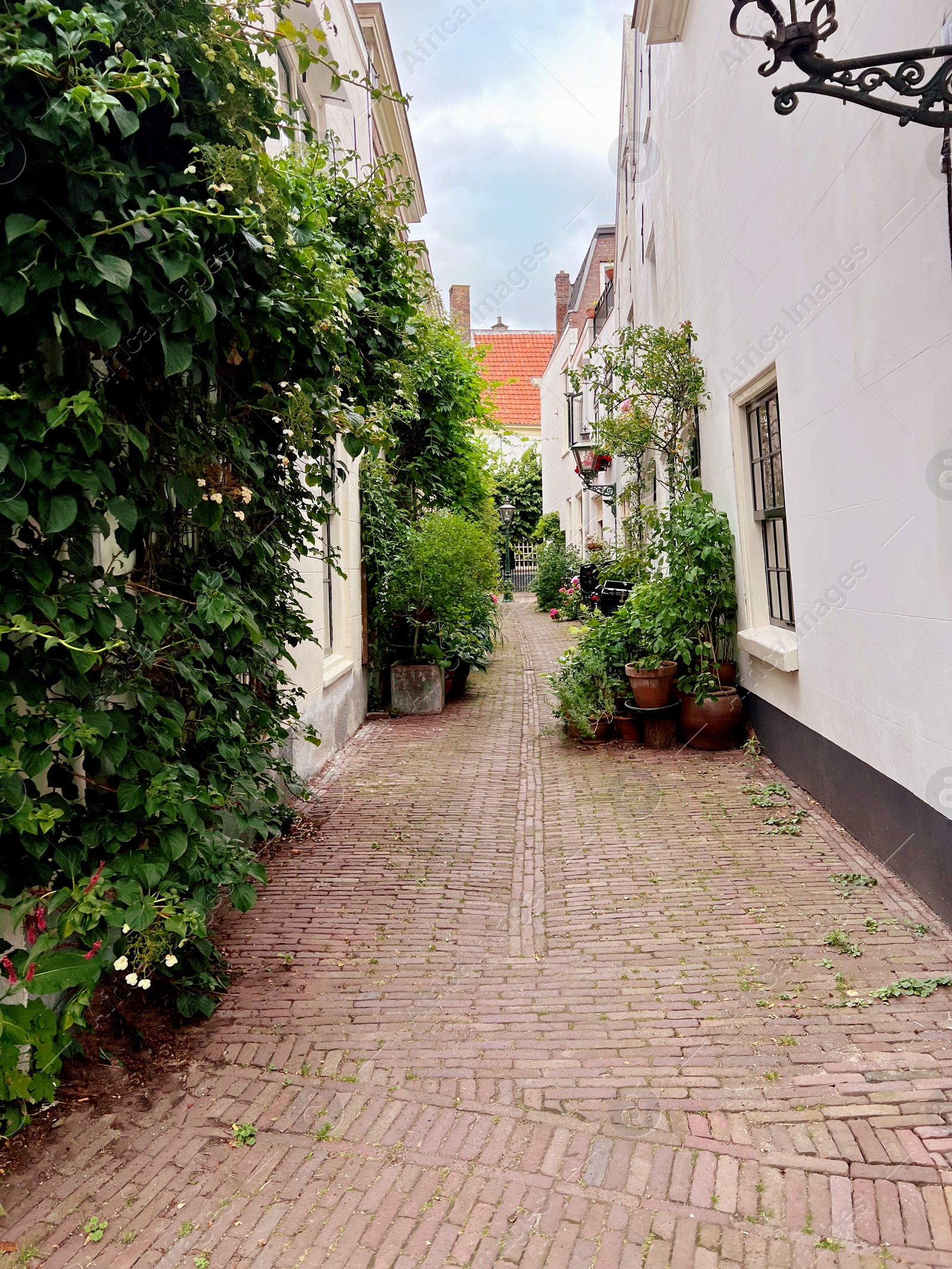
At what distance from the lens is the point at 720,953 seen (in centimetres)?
367

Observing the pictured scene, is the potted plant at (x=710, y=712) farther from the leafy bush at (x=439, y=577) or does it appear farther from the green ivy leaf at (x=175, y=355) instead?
the green ivy leaf at (x=175, y=355)

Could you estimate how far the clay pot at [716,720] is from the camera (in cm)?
714

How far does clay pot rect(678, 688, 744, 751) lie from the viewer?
7137 millimetres

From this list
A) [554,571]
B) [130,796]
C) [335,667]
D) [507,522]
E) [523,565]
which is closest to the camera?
[130,796]

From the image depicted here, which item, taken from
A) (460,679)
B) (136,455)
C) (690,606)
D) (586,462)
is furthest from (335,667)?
(586,462)

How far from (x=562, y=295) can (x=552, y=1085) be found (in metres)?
29.9

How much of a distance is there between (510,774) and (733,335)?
3.99 m

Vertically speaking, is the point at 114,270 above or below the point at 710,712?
above

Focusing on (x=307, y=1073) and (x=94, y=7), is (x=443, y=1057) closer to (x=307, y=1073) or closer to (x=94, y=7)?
(x=307, y=1073)

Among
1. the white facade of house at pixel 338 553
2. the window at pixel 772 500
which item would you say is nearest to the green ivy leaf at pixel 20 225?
the white facade of house at pixel 338 553

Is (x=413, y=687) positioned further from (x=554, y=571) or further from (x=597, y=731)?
(x=554, y=571)

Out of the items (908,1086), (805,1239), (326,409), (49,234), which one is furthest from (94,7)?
(908,1086)

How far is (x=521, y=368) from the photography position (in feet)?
119

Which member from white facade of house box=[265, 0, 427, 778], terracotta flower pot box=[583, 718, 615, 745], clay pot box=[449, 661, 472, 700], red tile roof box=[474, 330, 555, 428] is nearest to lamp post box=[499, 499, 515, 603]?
red tile roof box=[474, 330, 555, 428]
